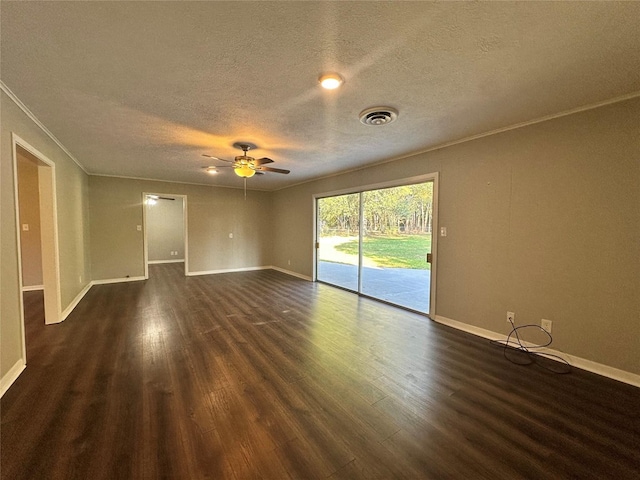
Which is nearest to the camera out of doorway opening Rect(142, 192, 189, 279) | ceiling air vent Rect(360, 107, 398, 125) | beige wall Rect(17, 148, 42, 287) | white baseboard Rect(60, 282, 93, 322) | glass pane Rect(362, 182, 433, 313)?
ceiling air vent Rect(360, 107, 398, 125)

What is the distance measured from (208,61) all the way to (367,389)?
108 inches

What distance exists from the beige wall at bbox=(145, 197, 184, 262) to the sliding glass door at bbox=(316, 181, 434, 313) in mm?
5719

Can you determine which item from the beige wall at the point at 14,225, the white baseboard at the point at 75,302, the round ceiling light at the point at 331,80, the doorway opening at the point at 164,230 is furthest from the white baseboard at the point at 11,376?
the doorway opening at the point at 164,230

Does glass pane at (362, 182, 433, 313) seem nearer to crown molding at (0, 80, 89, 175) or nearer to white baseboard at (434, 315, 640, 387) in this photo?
white baseboard at (434, 315, 640, 387)

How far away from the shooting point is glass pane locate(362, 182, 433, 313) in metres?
4.03

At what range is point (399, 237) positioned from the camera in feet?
15.2

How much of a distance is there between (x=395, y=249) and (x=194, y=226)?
5255 mm

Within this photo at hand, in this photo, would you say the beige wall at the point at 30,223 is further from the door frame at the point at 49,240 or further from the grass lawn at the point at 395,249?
the grass lawn at the point at 395,249

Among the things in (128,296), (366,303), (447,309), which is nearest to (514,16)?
(447,309)

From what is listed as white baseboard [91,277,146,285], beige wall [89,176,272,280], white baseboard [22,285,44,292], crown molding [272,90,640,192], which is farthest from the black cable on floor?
white baseboard [22,285,44,292]

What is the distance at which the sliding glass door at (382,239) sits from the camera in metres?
4.11

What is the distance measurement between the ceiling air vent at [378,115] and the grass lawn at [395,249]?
1.95m

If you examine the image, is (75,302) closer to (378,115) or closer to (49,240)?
(49,240)

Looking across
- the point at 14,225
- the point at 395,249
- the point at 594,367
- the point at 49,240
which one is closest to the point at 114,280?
the point at 49,240
